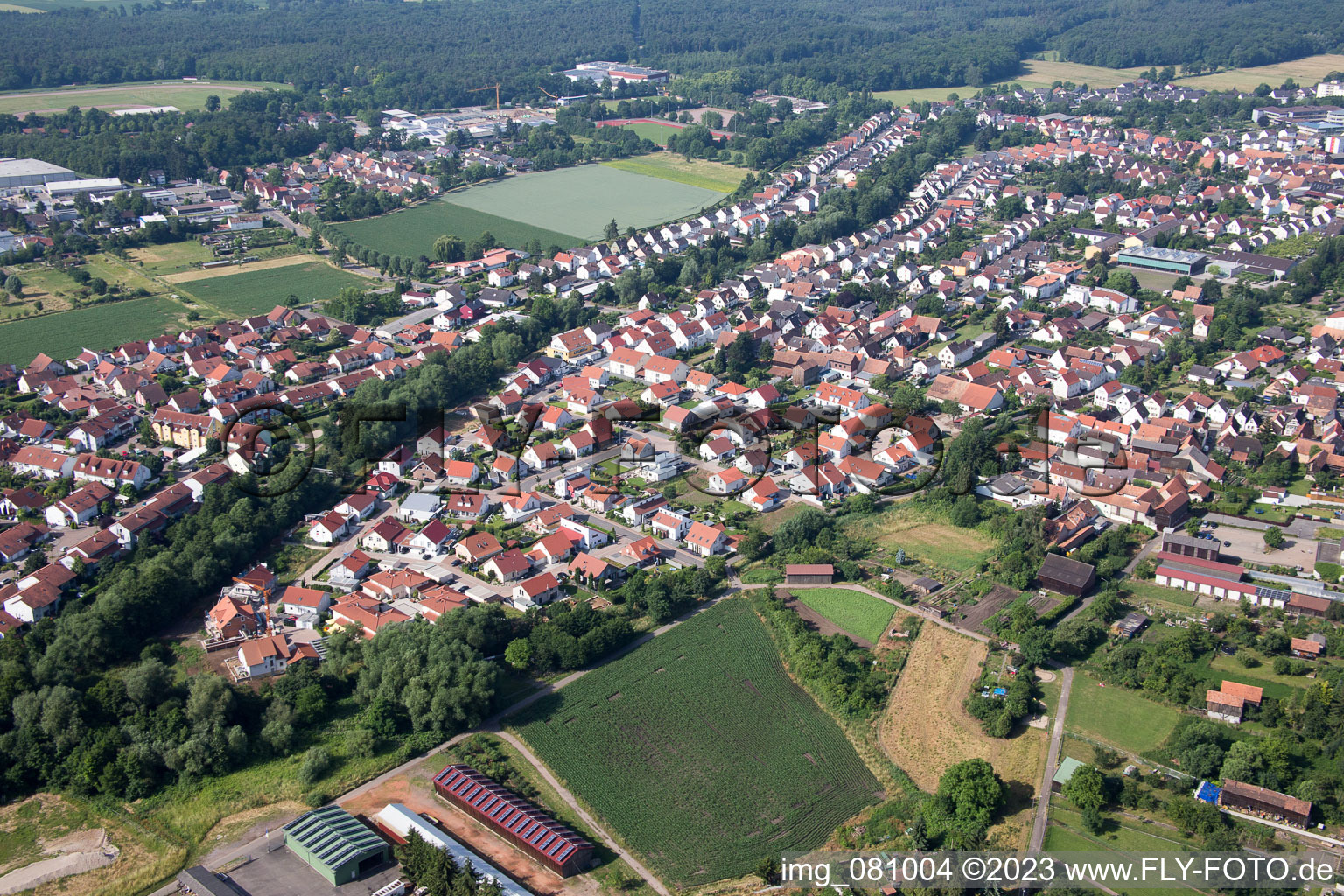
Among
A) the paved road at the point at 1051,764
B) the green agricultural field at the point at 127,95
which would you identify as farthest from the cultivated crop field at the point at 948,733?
the green agricultural field at the point at 127,95

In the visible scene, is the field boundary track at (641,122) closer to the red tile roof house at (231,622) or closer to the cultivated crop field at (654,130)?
the cultivated crop field at (654,130)

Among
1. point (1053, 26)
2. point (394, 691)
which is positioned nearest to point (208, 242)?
point (394, 691)

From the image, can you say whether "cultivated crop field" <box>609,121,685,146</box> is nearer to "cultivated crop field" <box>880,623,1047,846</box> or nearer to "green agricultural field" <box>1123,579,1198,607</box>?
"green agricultural field" <box>1123,579,1198,607</box>

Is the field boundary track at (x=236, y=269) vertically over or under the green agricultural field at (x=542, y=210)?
under

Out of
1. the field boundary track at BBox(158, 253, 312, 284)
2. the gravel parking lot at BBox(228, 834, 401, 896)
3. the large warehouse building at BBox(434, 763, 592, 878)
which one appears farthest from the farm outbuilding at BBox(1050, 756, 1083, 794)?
the field boundary track at BBox(158, 253, 312, 284)

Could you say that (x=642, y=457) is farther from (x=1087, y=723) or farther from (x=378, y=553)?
(x=1087, y=723)

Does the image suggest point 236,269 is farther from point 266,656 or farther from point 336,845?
point 336,845

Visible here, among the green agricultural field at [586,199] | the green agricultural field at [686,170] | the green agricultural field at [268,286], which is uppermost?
the green agricultural field at [686,170]

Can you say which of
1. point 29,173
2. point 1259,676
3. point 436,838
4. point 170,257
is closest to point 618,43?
point 29,173
